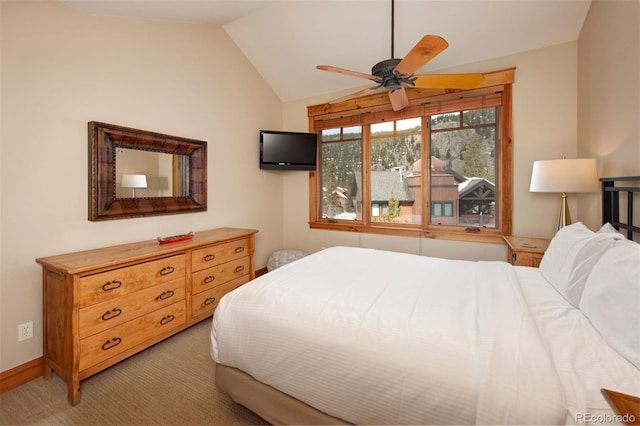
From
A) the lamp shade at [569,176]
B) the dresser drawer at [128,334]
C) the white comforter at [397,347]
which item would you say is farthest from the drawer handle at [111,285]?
the lamp shade at [569,176]

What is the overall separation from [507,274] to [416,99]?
8.06 feet

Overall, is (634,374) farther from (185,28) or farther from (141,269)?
(185,28)

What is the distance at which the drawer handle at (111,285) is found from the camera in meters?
1.91

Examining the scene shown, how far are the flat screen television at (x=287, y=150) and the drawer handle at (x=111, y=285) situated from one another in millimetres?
2390

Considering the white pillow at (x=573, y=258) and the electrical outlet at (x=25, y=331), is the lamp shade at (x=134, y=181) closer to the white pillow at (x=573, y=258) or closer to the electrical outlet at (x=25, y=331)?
the electrical outlet at (x=25, y=331)

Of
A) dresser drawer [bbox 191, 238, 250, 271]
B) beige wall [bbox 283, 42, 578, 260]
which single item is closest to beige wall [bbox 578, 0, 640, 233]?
beige wall [bbox 283, 42, 578, 260]

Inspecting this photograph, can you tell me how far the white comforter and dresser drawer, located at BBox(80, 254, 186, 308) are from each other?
93cm

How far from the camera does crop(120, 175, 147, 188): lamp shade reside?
8.20ft

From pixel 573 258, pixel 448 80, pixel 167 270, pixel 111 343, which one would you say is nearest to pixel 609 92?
pixel 448 80

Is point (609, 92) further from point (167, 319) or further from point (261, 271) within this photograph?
point (261, 271)

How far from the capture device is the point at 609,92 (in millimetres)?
2084

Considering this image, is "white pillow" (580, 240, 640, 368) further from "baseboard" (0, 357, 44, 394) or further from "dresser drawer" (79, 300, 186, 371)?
"baseboard" (0, 357, 44, 394)

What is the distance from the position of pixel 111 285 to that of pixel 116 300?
123 mm

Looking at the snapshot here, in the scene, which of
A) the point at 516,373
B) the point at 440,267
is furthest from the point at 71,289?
the point at 440,267
